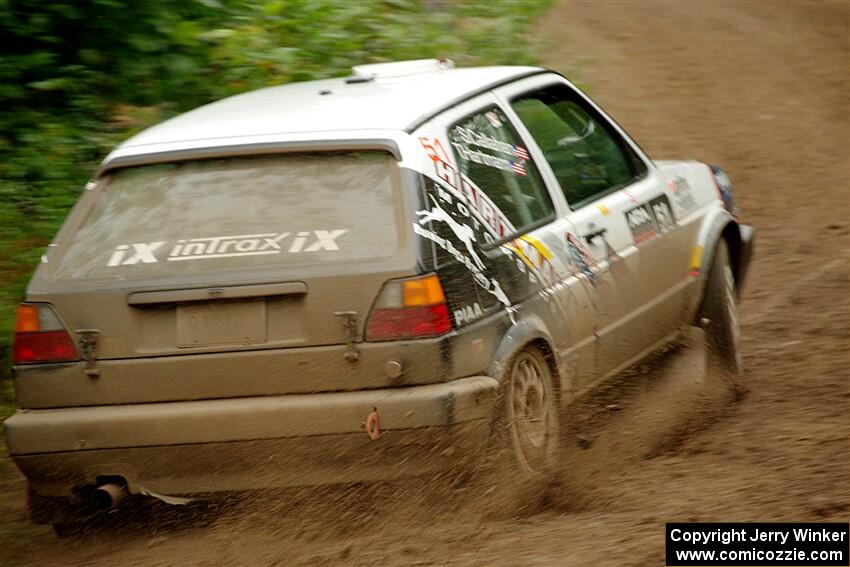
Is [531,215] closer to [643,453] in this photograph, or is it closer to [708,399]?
[643,453]

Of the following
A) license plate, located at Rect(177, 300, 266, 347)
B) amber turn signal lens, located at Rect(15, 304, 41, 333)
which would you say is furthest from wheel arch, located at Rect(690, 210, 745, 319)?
amber turn signal lens, located at Rect(15, 304, 41, 333)

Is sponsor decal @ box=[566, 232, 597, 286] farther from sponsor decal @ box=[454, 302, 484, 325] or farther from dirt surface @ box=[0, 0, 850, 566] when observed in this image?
sponsor decal @ box=[454, 302, 484, 325]

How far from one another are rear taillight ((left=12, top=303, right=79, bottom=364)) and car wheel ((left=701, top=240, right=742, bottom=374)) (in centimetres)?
333

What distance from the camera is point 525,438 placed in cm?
505

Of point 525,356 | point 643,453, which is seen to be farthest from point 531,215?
point 643,453

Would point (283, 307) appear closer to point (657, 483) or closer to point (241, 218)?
point (241, 218)

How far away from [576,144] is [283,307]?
2.01m

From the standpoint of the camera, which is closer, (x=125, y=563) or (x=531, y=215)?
(x=125, y=563)

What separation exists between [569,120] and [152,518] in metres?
2.57

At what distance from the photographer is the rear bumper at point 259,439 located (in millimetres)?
4594

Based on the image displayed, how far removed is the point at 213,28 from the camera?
876 centimetres

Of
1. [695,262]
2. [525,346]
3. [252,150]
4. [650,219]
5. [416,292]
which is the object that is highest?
[252,150]

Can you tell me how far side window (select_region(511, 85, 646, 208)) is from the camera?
5875mm

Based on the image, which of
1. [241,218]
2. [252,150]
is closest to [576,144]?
[252,150]
